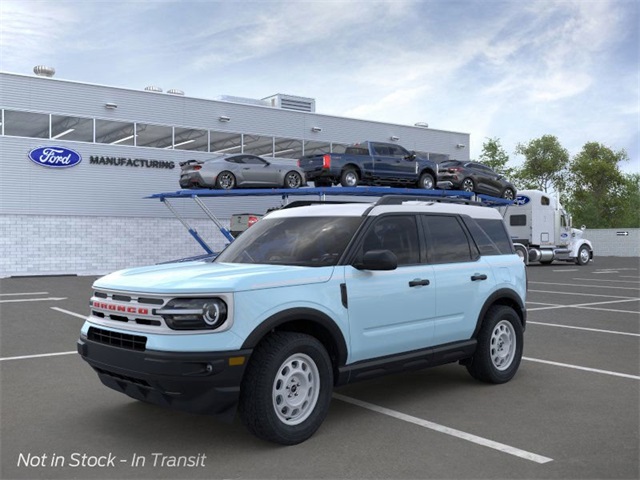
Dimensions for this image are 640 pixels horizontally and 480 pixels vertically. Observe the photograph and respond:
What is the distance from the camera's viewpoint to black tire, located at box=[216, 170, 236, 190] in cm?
2442

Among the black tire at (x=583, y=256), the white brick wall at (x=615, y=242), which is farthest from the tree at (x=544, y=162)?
the black tire at (x=583, y=256)

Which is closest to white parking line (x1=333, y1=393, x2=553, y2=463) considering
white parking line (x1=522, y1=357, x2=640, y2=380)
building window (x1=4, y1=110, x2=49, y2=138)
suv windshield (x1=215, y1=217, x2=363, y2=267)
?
suv windshield (x1=215, y1=217, x2=363, y2=267)

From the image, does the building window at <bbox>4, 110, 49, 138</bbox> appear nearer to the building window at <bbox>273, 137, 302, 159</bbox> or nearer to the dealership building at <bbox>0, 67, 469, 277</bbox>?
the dealership building at <bbox>0, 67, 469, 277</bbox>

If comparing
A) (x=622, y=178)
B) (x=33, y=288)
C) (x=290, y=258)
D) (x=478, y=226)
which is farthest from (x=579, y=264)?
(x=622, y=178)

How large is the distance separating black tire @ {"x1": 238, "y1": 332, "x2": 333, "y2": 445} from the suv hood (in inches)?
16.9

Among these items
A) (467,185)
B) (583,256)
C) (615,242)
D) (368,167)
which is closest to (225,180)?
(368,167)

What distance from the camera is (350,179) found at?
2295cm

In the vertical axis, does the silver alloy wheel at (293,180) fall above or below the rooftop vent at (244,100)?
below

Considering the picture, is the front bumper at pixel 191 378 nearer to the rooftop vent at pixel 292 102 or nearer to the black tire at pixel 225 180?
the black tire at pixel 225 180

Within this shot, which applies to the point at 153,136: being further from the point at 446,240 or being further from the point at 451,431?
the point at 451,431

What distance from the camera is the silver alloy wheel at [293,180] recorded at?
25578mm

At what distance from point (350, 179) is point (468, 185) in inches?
232

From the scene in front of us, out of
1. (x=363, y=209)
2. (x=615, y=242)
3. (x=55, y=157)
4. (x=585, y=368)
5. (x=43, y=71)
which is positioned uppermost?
(x=43, y=71)

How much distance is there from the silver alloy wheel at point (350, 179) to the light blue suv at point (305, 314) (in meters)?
16.0
